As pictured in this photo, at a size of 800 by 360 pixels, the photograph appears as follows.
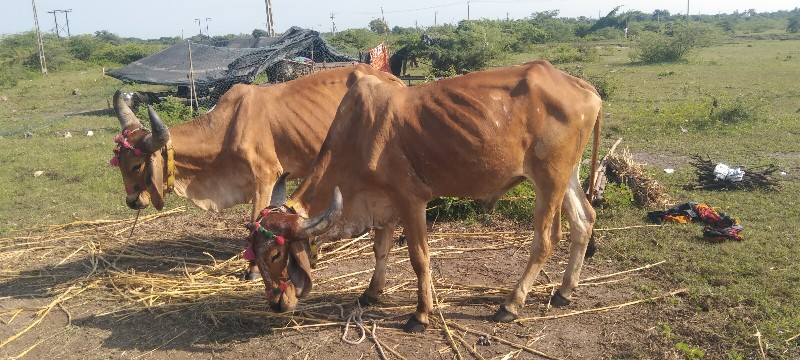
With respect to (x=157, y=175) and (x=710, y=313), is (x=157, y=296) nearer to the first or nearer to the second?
(x=157, y=175)

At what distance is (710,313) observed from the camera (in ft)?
18.7

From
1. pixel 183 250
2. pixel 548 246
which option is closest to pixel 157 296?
pixel 183 250

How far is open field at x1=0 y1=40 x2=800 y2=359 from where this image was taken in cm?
546

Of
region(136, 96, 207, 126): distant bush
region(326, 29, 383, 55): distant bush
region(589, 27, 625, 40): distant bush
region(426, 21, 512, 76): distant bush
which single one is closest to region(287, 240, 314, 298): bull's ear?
region(136, 96, 207, 126): distant bush

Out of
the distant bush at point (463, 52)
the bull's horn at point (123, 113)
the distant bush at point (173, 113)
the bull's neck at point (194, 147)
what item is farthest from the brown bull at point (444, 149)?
the distant bush at point (463, 52)

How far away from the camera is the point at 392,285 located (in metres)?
6.73

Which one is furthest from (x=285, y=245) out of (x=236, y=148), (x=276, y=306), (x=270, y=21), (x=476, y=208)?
(x=270, y=21)

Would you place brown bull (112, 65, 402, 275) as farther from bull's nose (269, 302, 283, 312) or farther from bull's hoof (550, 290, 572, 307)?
bull's hoof (550, 290, 572, 307)

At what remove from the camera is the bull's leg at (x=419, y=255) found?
17.9ft

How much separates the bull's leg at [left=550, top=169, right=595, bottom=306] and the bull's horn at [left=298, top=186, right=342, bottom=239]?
2542 millimetres

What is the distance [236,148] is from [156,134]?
88 cm

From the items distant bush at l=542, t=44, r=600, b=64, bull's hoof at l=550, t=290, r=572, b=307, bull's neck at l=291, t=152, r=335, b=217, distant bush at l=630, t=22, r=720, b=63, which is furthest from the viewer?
distant bush at l=542, t=44, r=600, b=64

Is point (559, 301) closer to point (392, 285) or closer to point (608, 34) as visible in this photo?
point (392, 285)

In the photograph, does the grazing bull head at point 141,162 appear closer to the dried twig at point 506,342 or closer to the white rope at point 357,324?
the white rope at point 357,324
